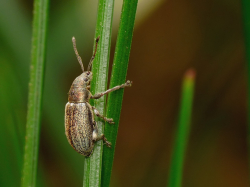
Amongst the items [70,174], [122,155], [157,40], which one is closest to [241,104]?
[157,40]

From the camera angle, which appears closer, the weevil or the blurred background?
the weevil

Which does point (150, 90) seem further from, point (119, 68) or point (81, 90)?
point (119, 68)

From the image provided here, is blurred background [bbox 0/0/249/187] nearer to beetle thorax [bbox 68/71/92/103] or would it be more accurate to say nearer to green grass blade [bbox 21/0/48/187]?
beetle thorax [bbox 68/71/92/103]

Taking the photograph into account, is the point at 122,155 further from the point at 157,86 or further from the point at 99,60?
the point at 99,60

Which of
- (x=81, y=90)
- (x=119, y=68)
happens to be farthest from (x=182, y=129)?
(x=81, y=90)

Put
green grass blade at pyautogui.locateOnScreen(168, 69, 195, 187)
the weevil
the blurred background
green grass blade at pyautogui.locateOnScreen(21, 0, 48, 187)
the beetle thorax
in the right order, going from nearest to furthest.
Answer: green grass blade at pyautogui.locateOnScreen(21, 0, 48, 187), green grass blade at pyautogui.locateOnScreen(168, 69, 195, 187), the weevil, the beetle thorax, the blurred background

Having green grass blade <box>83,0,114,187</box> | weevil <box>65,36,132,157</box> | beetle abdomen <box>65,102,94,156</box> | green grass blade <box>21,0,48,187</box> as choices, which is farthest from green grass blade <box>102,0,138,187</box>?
beetle abdomen <box>65,102,94,156</box>
